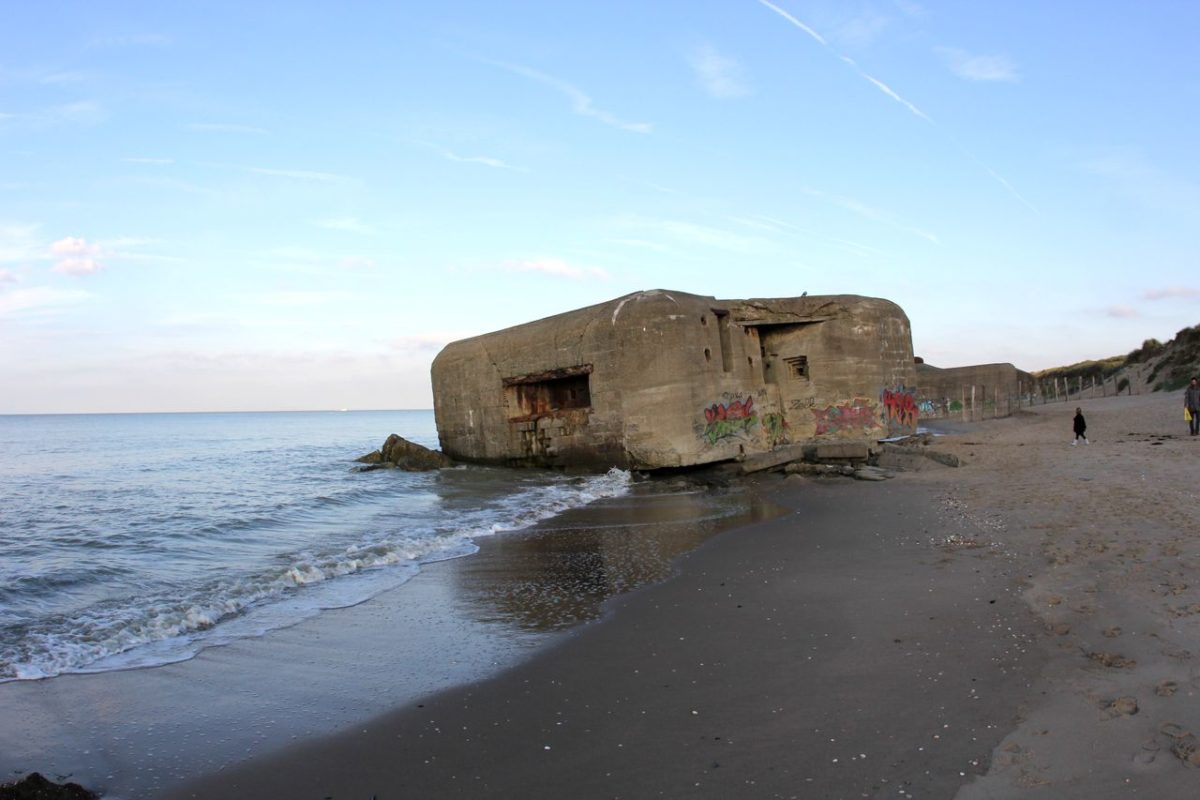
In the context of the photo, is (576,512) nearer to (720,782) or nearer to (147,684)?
(147,684)

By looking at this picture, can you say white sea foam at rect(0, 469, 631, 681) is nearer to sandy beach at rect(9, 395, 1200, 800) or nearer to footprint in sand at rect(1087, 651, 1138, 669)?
sandy beach at rect(9, 395, 1200, 800)

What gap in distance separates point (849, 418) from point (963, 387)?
16.1m

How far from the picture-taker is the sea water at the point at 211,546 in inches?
236

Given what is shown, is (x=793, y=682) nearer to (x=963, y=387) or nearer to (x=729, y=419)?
(x=729, y=419)

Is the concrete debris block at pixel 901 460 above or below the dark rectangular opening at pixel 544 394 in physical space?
below

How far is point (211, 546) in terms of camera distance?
10.2 m

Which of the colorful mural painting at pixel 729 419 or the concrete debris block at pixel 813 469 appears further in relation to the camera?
the colorful mural painting at pixel 729 419

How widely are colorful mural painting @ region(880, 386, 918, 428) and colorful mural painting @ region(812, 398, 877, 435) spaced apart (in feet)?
1.44

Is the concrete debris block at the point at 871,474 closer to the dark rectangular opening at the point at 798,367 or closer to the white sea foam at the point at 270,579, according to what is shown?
the white sea foam at the point at 270,579

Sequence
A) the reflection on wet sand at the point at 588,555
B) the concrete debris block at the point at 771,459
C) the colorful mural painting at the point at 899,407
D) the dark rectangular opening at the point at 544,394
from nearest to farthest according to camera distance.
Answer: the reflection on wet sand at the point at 588,555 < the concrete debris block at the point at 771,459 < the colorful mural painting at the point at 899,407 < the dark rectangular opening at the point at 544,394

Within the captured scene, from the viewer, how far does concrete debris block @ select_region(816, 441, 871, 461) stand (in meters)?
14.7

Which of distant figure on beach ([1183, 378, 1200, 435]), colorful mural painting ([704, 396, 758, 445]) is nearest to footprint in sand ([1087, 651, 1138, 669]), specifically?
colorful mural painting ([704, 396, 758, 445])

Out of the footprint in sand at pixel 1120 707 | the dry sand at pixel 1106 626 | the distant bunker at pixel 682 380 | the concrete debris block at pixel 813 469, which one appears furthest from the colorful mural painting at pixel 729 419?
the footprint in sand at pixel 1120 707

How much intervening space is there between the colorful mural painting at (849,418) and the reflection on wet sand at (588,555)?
206 inches
